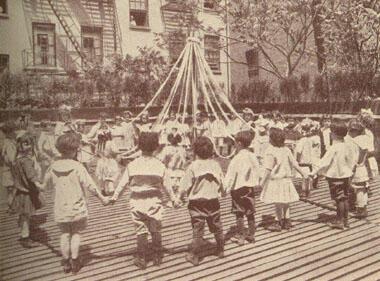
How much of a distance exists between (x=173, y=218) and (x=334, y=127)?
2.20 m

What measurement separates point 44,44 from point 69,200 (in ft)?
37.3

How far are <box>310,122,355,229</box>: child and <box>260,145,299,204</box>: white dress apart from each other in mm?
431

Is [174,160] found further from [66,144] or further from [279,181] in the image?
[66,144]

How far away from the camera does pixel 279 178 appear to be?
211 inches

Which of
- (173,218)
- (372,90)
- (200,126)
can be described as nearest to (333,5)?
(372,90)

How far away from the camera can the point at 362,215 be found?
5875 millimetres

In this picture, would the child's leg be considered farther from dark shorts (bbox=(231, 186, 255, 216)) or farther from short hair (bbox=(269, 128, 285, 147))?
short hair (bbox=(269, 128, 285, 147))

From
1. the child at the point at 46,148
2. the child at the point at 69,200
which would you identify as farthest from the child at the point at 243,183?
the child at the point at 46,148

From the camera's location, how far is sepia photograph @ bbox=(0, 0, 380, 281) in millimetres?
4180

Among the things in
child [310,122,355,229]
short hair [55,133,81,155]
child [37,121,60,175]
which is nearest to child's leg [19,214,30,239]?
short hair [55,133,81,155]

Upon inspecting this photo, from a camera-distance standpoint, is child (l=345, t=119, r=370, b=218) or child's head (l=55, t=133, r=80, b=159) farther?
child (l=345, t=119, r=370, b=218)

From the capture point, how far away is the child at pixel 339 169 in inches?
213

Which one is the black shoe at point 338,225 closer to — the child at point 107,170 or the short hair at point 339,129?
the short hair at point 339,129

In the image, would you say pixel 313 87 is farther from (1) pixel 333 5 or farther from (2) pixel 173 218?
(2) pixel 173 218
